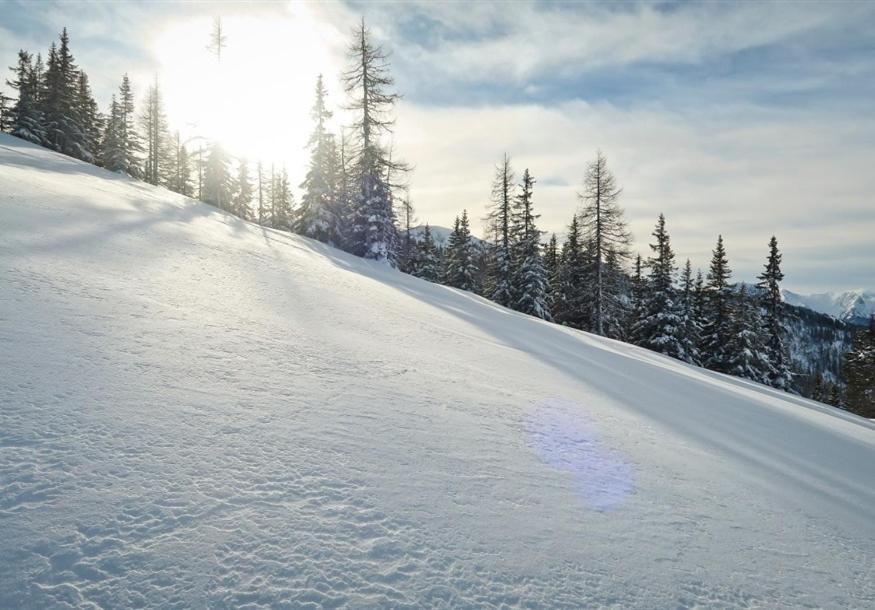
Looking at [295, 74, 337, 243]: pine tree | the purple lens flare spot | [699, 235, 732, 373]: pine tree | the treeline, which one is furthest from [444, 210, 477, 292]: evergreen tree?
the purple lens flare spot

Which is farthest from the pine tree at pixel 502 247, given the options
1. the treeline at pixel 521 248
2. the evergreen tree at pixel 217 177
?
the evergreen tree at pixel 217 177

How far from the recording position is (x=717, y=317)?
31.9 m

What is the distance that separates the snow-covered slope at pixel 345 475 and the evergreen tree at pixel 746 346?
26.1 m

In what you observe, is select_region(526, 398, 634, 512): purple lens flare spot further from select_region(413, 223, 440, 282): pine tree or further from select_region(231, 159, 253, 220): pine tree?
select_region(231, 159, 253, 220): pine tree

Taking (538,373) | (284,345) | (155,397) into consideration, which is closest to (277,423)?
(155,397)

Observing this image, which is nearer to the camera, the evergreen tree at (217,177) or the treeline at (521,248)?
the treeline at (521,248)

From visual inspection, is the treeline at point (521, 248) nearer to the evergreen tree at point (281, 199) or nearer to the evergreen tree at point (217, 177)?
the evergreen tree at point (217, 177)

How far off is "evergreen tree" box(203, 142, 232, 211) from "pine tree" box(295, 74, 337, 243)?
10.8 metres

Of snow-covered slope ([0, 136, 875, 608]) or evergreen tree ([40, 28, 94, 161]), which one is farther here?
evergreen tree ([40, 28, 94, 161])

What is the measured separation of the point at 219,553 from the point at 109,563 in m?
0.44

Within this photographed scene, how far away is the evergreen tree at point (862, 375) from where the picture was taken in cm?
3219

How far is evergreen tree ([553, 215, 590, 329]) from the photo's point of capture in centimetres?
3266

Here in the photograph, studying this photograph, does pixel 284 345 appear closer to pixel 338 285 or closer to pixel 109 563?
pixel 109 563

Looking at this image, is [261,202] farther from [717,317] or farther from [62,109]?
[717,317]
